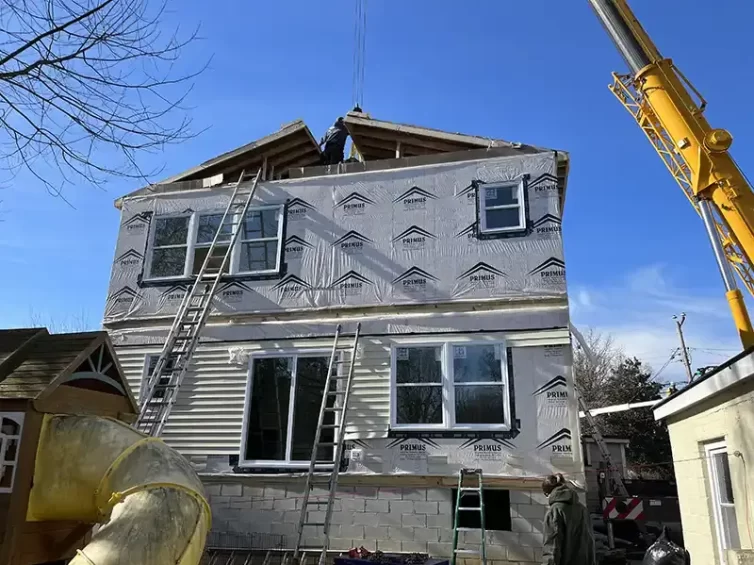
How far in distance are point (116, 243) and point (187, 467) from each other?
371 inches

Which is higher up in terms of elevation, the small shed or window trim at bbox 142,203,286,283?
window trim at bbox 142,203,286,283

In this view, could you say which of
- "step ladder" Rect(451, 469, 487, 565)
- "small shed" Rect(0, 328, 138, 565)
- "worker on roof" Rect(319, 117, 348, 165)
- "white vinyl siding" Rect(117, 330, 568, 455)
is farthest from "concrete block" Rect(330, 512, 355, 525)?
"worker on roof" Rect(319, 117, 348, 165)

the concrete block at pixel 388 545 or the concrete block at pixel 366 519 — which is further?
the concrete block at pixel 366 519

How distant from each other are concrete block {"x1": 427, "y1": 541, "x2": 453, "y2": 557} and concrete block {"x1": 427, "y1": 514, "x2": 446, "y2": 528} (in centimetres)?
25

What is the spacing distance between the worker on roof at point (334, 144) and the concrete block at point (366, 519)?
7394 millimetres

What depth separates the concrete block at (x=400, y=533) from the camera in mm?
8914

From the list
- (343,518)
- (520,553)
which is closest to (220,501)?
(343,518)

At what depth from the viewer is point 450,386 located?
31.4 feet

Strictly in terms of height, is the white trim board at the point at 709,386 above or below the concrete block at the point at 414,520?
above

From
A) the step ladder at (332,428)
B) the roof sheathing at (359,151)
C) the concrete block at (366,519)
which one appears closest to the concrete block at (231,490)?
the step ladder at (332,428)

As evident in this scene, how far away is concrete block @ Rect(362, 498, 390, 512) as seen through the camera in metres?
9.16

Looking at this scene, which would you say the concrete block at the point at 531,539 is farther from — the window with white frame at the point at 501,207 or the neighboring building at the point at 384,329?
the window with white frame at the point at 501,207

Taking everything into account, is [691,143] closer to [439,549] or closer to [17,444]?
[439,549]

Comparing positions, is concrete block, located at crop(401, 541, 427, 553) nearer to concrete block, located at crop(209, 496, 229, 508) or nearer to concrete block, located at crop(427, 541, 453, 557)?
concrete block, located at crop(427, 541, 453, 557)
